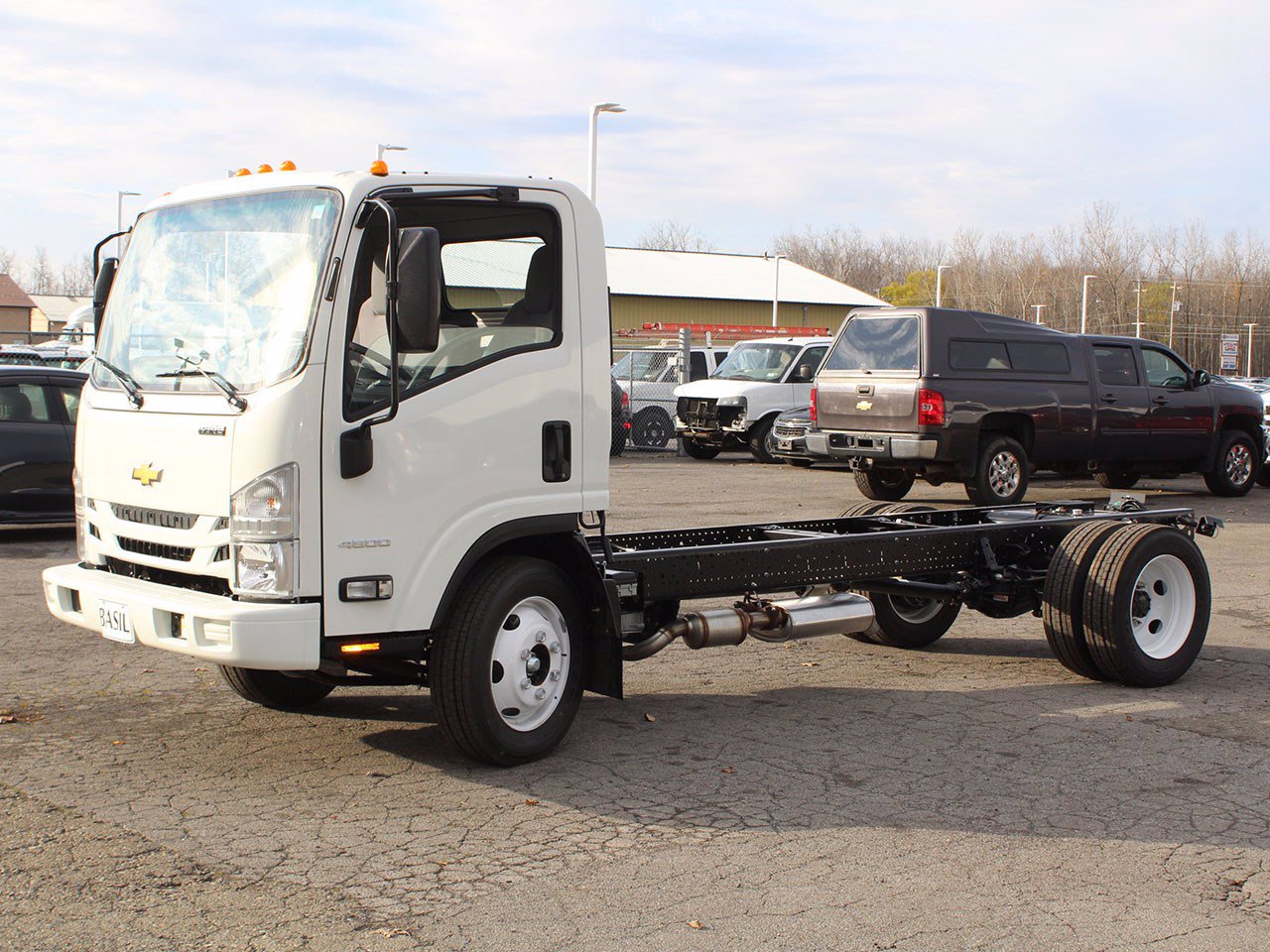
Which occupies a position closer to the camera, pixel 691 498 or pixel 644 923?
pixel 644 923

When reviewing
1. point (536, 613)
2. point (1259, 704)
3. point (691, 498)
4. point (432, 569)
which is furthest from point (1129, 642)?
point (691, 498)

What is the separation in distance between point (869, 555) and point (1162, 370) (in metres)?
13.2

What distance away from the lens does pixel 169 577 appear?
562 cm

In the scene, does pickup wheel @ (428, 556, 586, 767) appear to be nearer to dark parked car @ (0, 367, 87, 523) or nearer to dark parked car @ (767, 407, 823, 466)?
dark parked car @ (0, 367, 87, 523)

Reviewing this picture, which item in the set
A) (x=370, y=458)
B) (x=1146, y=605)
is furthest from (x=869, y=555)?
(x=370, y=458)

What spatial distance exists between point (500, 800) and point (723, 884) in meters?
1.21

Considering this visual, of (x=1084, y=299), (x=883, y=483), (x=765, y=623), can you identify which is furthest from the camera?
(x=1084, y=299)

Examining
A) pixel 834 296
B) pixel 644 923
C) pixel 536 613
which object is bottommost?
pixel 644 923

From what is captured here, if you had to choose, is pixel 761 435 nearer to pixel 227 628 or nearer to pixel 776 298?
pixel 227 628

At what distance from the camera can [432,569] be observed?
5.58 meters

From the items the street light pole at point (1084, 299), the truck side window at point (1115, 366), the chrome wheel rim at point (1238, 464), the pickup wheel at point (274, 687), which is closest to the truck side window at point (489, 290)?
the pickup wheel at point (274, 687)

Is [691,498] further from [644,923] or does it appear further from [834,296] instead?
[834,296]

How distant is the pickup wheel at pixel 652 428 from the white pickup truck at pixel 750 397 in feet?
3.75

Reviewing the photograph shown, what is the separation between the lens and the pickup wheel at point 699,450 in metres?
24.6
